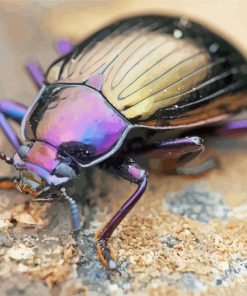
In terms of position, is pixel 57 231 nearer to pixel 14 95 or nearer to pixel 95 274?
pixel 95 274

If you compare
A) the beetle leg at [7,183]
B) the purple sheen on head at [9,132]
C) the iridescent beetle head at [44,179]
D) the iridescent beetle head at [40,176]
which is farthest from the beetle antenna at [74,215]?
the purple sheen on head at [9,132]

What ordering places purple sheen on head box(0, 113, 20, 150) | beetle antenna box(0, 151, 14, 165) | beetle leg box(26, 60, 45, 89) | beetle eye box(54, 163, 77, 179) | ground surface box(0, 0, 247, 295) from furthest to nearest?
beetle leg box(26, 60, 45, 89) < purple sheen on head box(0, 113, 20, 150) < beetle antenna box(0, 151, 14, 165) < beetle eye box(54, 163, 77, 179) < ground surface box(0, 0, 247, 295)

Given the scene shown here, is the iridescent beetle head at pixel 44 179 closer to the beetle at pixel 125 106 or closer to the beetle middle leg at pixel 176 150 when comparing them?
the beetle at pixel 125 106

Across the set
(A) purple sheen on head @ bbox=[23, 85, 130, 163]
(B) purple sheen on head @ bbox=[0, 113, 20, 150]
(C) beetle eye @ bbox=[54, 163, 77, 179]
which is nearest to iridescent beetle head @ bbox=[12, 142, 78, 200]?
(C) beetle eye @ bbox=[54, 163, 77, 179]

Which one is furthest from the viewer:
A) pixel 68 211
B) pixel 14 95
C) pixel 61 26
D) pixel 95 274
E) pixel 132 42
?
pixel 61 26

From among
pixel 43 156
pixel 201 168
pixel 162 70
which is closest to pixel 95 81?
pixel 162 70

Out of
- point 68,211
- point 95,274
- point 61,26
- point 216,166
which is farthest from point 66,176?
point 61,26

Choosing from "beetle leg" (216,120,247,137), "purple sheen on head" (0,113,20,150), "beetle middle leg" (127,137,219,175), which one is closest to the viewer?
"beetle middle leg" (127,137,219,175)

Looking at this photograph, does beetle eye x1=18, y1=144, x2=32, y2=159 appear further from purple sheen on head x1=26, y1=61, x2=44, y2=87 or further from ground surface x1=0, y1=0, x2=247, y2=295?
purple sheen on head x1=26, y1=61, x2=44, y2=87
